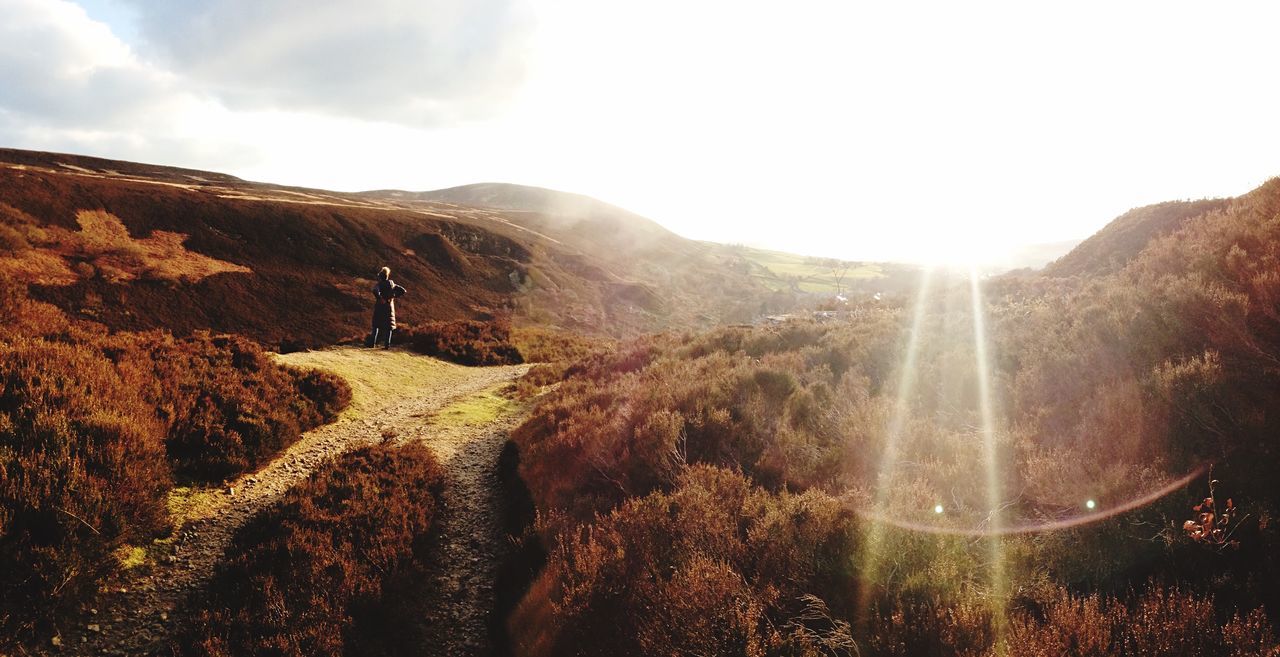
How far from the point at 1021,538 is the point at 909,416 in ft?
10.2

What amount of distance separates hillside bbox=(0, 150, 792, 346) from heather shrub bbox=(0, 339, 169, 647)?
15596 mm

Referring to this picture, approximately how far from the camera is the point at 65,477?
5.82 m

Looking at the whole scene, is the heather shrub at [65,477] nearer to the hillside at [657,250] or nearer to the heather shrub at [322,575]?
the heather shrub at [322,575]

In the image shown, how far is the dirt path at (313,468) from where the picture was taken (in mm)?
5195

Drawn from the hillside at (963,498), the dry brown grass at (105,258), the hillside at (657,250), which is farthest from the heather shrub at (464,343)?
the hillside at (657,250)

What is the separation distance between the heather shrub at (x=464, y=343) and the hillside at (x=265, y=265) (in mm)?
6131

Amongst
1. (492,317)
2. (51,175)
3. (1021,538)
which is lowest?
(492,317)

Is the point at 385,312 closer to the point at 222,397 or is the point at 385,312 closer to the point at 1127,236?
the point at 222,397

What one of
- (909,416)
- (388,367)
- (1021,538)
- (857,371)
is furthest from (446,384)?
(1021,538)

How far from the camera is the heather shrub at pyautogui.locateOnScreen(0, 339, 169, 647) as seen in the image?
5047 millimetres

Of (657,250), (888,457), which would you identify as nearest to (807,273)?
(657,250)

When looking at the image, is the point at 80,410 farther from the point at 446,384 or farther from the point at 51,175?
the point at 51,175

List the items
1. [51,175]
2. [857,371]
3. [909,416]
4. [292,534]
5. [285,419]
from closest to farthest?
[292,534]
[909,416]
[285,419]
[857,371]
[51,175]

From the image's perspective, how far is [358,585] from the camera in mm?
5848
